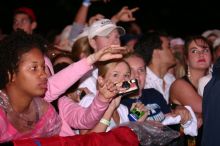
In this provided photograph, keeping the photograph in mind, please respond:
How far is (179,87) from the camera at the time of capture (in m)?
4.56

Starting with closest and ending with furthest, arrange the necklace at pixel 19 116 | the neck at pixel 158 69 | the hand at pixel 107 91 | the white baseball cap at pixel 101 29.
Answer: the necklace at pixel 19 116 → the hand at pixel 107 91 → the white baseball cap at pixel 101 29 → the neck at pixel 158 69

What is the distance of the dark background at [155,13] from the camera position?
555 inches

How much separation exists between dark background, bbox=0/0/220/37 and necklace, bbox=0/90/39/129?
10.8 m

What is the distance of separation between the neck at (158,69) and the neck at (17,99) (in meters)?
2.63

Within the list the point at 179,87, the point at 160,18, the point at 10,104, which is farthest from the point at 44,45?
the point at 160,18

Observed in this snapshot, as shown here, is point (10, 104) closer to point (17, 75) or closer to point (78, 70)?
point (17, 75)

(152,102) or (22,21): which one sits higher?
(22,21)

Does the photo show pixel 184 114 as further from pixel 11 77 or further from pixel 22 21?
pixel 22 21

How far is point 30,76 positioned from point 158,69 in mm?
2688

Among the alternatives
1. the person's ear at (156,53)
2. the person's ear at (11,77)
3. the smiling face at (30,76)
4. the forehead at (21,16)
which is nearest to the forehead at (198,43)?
the person's ear at (156,53)

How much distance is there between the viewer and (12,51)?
289 cm

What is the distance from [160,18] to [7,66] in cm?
1268

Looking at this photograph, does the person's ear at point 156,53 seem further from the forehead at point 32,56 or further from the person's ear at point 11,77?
the person's ear at point 11,77

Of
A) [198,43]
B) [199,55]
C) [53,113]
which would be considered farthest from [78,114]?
[198,43]
